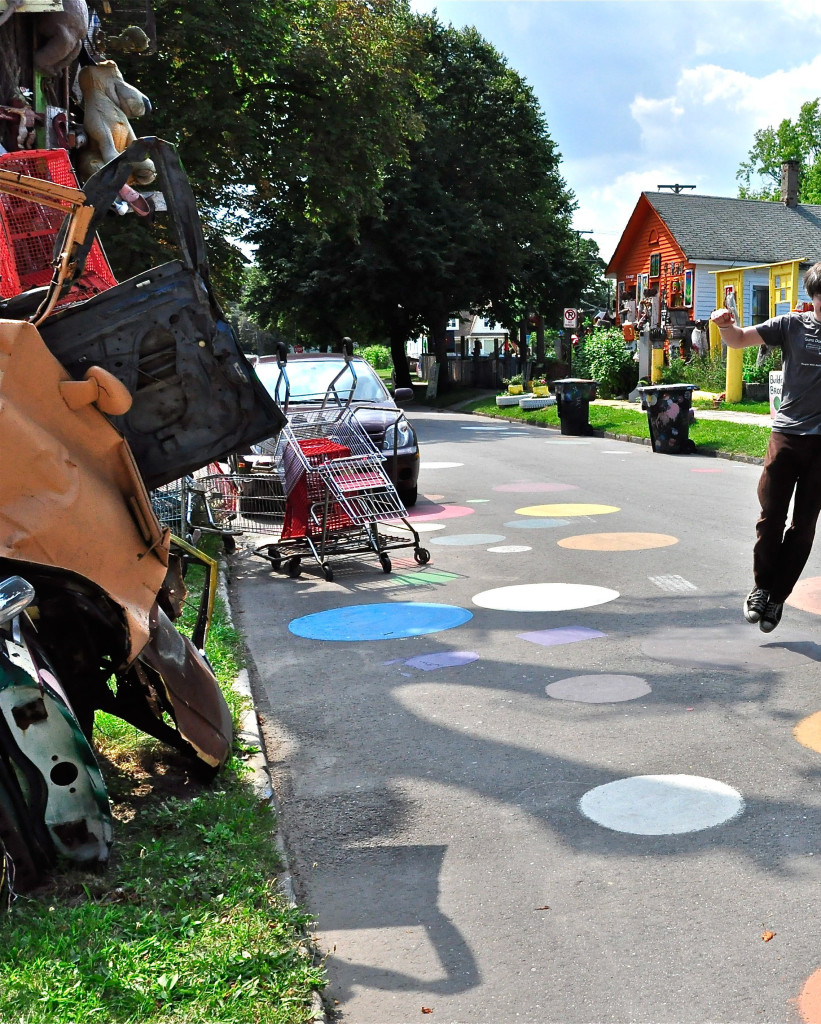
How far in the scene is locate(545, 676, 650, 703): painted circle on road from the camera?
5.41m

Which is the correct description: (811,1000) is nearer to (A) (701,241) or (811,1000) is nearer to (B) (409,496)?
(B) (409,496)

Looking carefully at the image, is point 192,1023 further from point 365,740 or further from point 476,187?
point 476,187

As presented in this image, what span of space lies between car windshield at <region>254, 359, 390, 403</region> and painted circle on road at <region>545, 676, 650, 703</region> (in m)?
7.36

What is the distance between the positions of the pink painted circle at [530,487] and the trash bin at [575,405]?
9.14m

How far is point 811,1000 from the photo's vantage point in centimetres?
283

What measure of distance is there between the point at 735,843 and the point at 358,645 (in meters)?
3.35

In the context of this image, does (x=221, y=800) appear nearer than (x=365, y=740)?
Yes

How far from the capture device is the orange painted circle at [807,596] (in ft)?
23.2

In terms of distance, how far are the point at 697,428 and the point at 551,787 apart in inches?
665

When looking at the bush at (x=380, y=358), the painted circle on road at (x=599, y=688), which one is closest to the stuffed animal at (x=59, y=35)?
the painted circle on road at (x=599, y=688)

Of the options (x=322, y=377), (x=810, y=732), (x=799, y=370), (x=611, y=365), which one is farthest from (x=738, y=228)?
(x=810, y=732)

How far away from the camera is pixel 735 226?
46.1 m

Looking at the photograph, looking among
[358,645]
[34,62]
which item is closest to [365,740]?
[358,645]

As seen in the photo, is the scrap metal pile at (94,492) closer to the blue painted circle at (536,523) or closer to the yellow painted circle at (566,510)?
the blue painted circle at (536,523)
